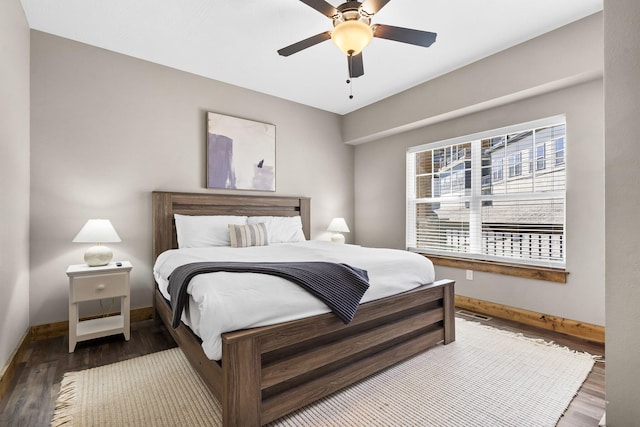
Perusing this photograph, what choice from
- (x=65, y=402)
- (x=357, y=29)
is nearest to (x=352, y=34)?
(x=357, y=29)

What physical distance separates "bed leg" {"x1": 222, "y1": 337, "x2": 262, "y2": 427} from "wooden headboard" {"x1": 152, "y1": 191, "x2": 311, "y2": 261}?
7.16 feet

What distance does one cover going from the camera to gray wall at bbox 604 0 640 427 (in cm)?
130

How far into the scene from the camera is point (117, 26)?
2617mm

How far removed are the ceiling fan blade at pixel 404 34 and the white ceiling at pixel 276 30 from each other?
336mm

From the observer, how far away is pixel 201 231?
316 cm

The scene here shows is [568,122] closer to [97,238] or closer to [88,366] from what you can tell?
[97,238]

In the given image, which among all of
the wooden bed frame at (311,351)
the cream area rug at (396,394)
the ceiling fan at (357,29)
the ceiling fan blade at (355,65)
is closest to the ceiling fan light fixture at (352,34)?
the ceiling fan at (357,29)

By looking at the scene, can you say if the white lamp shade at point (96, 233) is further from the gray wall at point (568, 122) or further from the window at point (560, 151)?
the window at point (560, 151)

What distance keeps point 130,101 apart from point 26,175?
1.14 metres

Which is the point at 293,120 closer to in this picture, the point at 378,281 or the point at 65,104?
the point at 65,104

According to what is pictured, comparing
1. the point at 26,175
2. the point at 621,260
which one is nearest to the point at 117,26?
the point at 26,175

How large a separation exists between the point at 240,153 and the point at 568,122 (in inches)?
136

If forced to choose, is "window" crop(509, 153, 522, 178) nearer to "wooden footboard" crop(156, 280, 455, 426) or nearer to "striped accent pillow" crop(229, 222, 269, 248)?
"wooden footboard" crop(156, 280, 455, 426)

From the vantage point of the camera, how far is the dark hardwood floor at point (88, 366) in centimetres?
161
